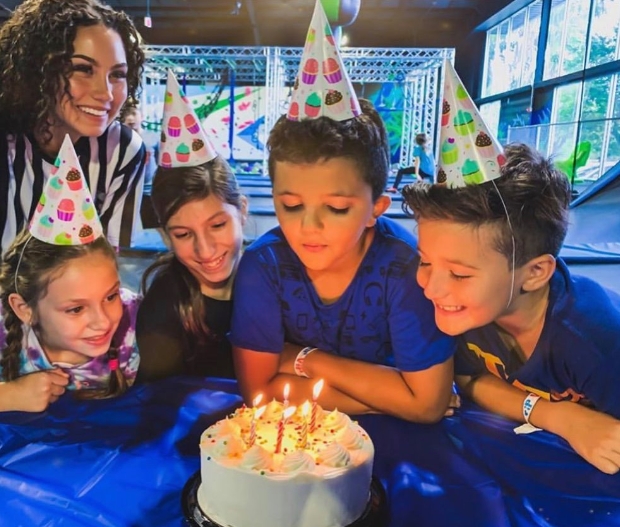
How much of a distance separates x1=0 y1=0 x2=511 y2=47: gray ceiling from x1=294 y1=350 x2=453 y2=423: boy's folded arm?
5.45 feet

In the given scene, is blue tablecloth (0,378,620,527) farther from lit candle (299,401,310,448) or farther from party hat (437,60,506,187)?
party hat (437,60,506,187)

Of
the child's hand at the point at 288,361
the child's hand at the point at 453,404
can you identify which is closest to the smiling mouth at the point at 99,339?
the child's hand at the point at 288,361

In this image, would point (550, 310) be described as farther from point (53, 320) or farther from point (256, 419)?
point (53, 320)

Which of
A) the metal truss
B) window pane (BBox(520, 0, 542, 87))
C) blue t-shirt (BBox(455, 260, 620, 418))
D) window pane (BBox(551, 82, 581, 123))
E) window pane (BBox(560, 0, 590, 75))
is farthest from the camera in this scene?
window pane (BBox(551, 82, 581, 123))

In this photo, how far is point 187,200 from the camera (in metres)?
1.16

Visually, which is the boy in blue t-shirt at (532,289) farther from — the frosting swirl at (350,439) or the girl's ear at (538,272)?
the frosting swirl at (350,439)

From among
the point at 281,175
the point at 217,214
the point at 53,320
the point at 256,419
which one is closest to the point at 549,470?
the point at 256,419

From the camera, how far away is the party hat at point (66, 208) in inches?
40.8

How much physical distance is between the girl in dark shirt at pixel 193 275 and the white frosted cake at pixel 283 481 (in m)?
0.51

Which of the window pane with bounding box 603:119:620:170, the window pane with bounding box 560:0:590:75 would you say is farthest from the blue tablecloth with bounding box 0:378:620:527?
the window pane with bounding box 603:119:620:170

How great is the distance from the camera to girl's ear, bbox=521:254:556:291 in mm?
976

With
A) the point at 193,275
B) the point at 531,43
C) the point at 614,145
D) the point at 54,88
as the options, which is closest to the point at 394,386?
the point at 193,275

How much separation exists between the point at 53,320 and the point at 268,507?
2.05 feet

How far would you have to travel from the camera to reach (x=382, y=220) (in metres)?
1.16
